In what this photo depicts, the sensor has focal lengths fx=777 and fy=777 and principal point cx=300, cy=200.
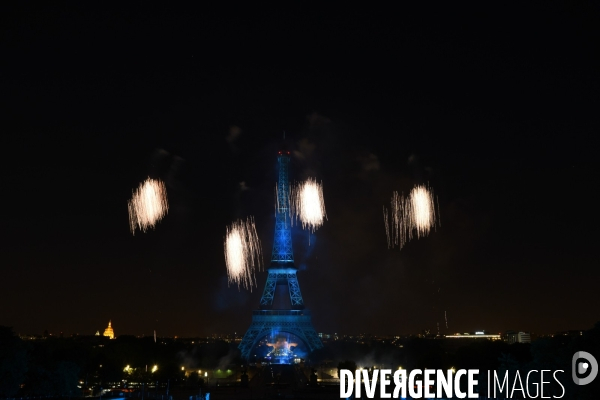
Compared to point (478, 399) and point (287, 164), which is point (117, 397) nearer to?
point (478, 399)

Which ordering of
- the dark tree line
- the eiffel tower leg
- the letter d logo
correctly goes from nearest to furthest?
1. the letter d logo
2. the dark tree line
3. the eiffel tower leg

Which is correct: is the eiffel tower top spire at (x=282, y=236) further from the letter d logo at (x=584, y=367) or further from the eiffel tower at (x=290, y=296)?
the letter d logo at (x=584, y=367)

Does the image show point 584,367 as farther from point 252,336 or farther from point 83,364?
point 252,336

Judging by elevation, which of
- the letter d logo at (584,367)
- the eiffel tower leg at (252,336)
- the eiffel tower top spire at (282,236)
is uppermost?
the eiffel tower top spire at (282,236)

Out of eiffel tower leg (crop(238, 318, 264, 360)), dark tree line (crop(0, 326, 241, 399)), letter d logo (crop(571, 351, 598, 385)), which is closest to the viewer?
letter d logo (crop(571, 351, 598, 385))

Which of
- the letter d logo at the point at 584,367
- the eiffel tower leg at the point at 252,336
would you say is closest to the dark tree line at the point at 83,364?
the eiffel tower leg at the point at 252,336

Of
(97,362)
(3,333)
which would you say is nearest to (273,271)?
(97,362)

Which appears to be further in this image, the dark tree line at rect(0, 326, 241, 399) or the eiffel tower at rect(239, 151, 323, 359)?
the eiffel tower at rect(239, 151, 323, 359)

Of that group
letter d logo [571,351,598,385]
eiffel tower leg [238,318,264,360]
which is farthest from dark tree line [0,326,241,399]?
letter d logo [571,351,598,385]

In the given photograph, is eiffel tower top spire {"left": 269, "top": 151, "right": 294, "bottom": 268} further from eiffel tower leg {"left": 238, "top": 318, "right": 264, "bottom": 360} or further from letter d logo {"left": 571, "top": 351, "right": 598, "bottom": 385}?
letter d logo {"left": 571, "top": 351, "right": 598, "bottom": 385}
